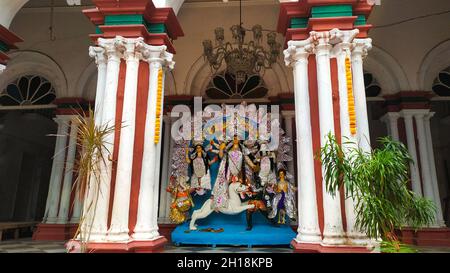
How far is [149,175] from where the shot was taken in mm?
4988

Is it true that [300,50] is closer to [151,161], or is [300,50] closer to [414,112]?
[151,161]

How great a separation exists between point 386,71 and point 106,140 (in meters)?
7.27

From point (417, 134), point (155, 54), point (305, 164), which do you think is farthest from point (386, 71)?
point (155, 54)

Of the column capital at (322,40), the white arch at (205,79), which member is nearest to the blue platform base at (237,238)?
the column capital at (322,40)

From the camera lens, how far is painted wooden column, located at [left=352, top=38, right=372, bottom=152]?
4766 millimetres

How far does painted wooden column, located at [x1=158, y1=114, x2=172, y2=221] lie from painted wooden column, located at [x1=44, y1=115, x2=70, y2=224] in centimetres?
244

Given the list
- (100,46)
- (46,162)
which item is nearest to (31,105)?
(46,162)

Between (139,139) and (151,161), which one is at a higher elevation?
(139,139)

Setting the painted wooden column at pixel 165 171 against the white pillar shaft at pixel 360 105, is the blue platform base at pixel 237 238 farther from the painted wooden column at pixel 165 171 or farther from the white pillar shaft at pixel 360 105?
the white pillar shaft at pixel 360 105

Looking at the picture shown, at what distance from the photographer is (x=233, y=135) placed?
289 inches

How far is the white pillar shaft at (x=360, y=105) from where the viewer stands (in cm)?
476

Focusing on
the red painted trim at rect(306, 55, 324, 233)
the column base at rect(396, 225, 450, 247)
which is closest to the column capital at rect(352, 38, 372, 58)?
the red painted trim at rect(306, 55, 324, 233)
